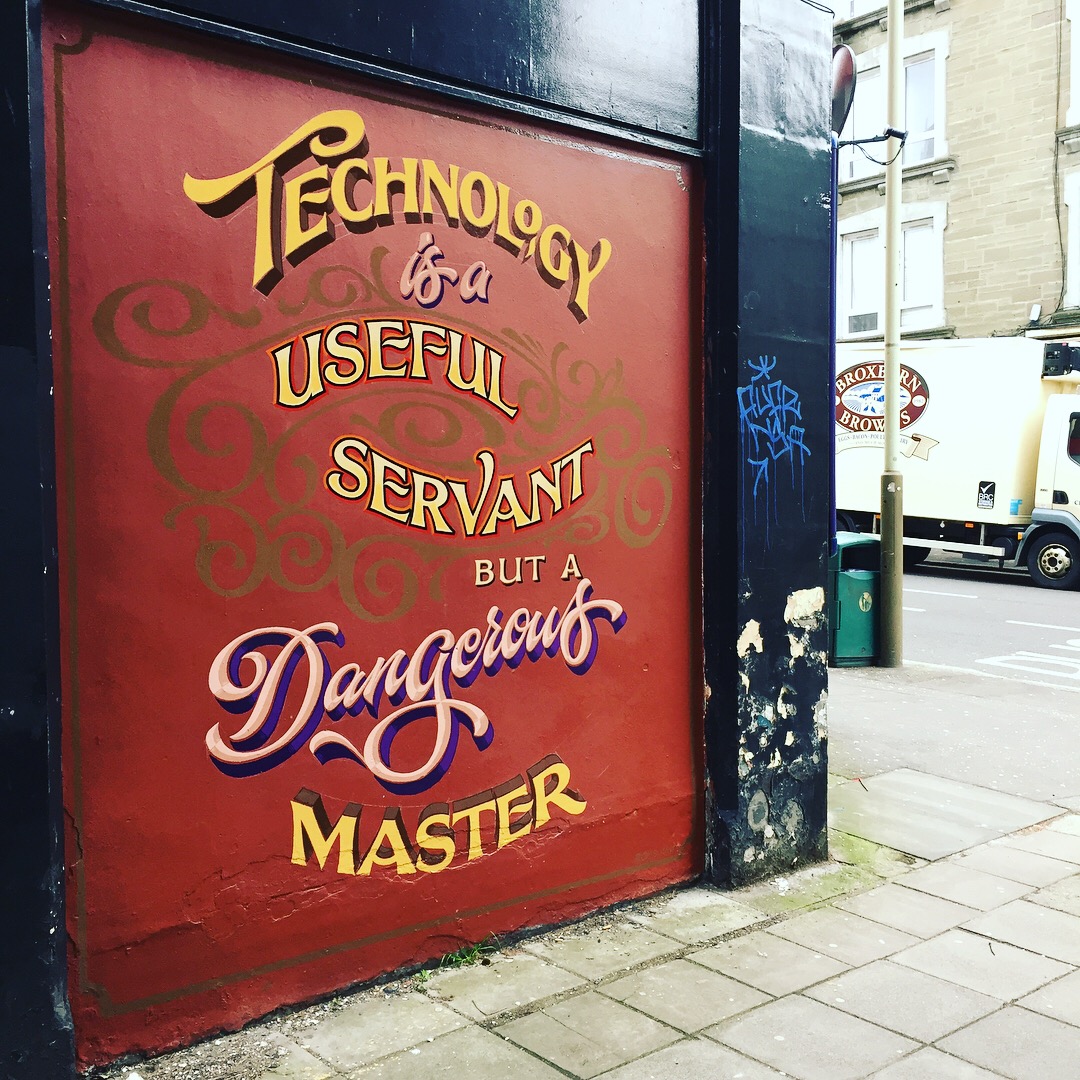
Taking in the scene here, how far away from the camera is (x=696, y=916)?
14.3ft

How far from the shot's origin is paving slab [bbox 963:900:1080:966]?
407 centimetres

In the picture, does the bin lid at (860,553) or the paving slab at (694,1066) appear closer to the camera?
the paving slab at (694,1066)

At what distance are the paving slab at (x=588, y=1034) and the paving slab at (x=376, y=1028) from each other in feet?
0.78

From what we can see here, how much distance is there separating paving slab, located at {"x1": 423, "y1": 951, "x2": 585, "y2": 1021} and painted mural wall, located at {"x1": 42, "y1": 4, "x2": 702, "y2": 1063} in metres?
0.16

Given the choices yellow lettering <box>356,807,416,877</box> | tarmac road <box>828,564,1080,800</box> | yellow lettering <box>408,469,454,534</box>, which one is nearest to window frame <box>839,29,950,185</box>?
tarmac road <box>828,564,1080,800</box>

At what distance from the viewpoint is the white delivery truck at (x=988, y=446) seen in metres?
15.2

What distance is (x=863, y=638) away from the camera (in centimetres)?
981

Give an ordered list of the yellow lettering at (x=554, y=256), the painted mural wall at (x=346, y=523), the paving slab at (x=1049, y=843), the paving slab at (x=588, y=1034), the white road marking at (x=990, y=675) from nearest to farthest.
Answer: the painted mural wall at (x=346, y=523), the paving slab at (x=588, y=1034), the yellow lettering at (x=554, y=256), the paving slab at (x=1049, y=843), the white road marking at (x=990, y=675)

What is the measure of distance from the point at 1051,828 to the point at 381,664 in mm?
3808

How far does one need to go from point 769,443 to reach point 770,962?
213cm

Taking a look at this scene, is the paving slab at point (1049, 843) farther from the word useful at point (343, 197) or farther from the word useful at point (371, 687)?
the word useful at point (343, 197)

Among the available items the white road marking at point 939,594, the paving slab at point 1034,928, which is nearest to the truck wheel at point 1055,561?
the white road marking at point 939,594

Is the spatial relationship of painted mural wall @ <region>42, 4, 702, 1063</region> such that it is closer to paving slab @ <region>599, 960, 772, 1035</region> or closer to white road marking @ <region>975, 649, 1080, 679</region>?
paving slab @ <region>599, 960, 772, 1035</region>

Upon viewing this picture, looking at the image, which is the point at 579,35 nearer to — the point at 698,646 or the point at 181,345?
the point at 181,345
